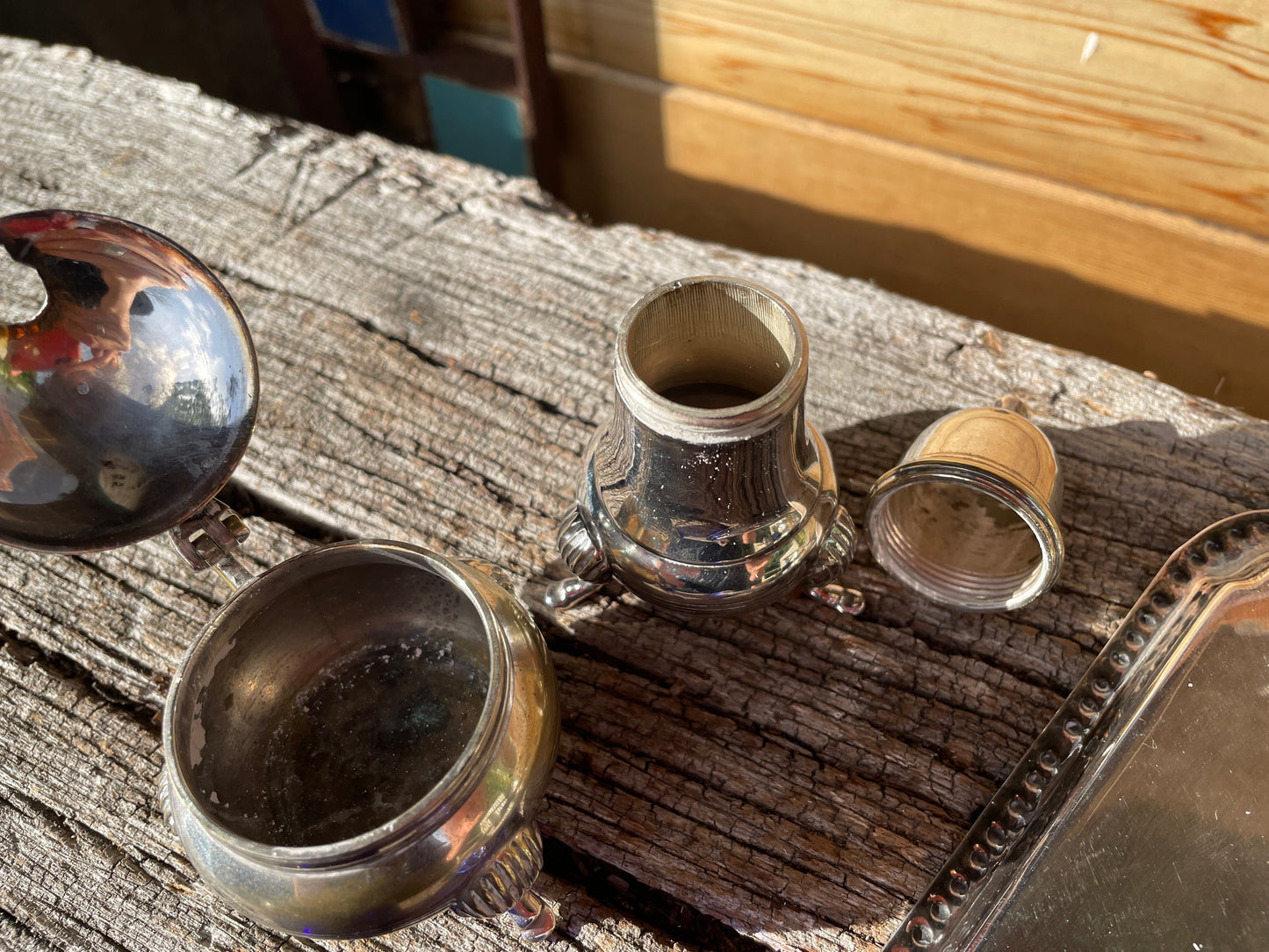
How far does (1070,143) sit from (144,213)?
1443mm

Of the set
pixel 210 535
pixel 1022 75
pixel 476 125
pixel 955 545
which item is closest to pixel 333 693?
pixel 210 535

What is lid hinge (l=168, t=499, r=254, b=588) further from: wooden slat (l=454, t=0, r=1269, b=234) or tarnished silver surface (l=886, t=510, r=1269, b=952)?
wooden slat (l=454, t=0, r=1269, b=234)

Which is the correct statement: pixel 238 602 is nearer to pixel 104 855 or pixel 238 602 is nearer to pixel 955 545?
pixel 104 855

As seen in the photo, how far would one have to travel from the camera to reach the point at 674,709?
899 millimetres

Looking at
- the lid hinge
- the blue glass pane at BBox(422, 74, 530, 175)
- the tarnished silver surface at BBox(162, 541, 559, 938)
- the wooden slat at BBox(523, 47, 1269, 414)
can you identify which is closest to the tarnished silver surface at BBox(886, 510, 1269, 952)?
the tarnished silver surface at BBox(162, 541, 559, 938)

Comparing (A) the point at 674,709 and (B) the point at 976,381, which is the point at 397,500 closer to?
(A) the point at 674,709

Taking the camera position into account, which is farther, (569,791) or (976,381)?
(976,381)

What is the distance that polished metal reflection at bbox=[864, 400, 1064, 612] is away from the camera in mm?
802

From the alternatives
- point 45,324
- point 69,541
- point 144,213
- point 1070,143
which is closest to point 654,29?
point 1070,143

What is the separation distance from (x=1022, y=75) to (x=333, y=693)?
135 centimetres

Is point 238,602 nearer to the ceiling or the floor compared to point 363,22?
nearer to the floor

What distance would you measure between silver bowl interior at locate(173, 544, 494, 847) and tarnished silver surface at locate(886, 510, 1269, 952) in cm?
46

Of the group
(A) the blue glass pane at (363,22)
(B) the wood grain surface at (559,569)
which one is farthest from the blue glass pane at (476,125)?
(B) the wood grain surface at (559,569)

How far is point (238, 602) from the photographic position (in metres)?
0.75
